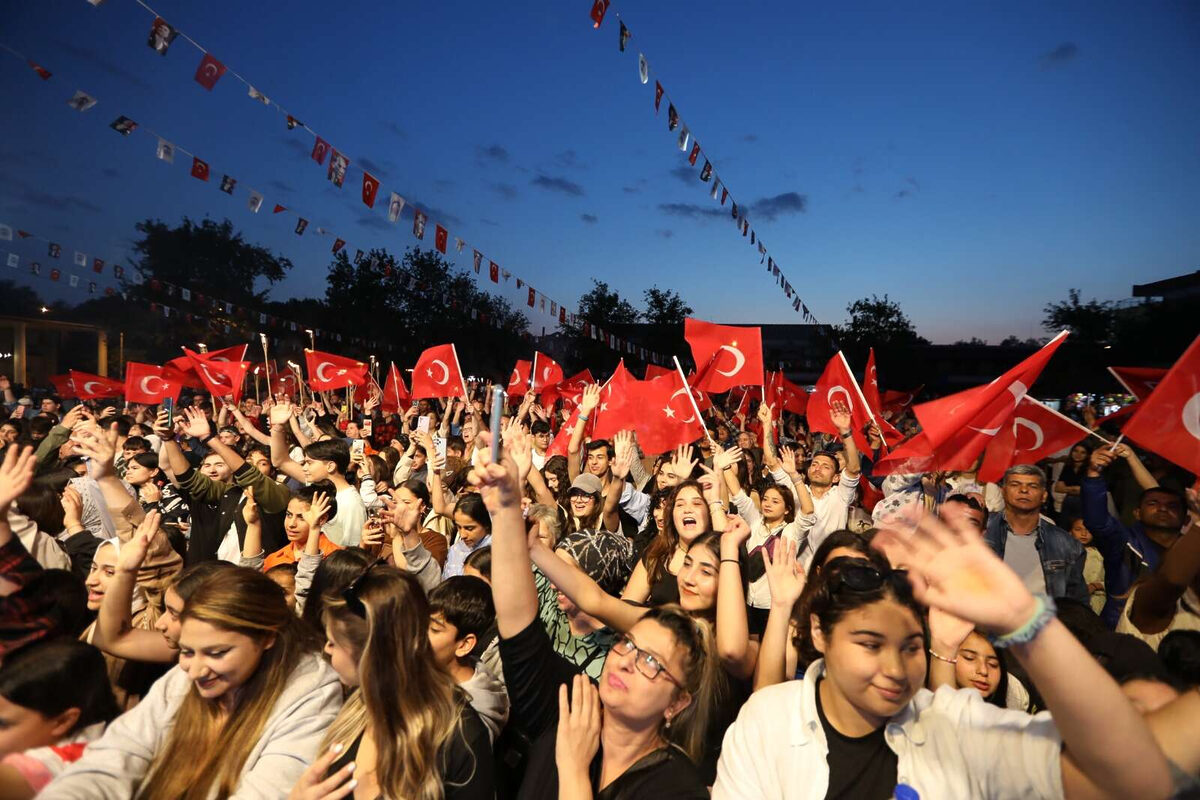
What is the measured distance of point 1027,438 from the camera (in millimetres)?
6207

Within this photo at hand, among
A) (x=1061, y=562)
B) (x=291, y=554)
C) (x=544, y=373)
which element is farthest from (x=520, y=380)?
(x=1061, y=562)

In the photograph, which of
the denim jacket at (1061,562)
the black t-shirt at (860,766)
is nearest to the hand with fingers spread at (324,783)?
the black t-shirt at (860,766)

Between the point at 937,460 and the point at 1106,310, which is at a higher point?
the point at 1106,310

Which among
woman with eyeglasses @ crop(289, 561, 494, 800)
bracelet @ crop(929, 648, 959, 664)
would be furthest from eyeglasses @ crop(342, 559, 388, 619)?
bracelet @ crop(929, 648, 959, 664)

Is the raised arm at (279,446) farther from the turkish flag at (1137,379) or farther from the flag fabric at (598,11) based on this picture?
the turkish flag at (1137,379)

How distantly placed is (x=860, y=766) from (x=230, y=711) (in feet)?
7.46

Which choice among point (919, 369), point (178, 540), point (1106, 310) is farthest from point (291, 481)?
point (1106, 310)

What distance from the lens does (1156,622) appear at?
377 centimetres

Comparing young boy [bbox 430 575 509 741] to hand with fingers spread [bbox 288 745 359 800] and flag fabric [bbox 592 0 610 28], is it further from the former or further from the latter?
flag fabric [bbox 592 0 610 28]

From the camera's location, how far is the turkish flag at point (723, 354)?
972 centimetres

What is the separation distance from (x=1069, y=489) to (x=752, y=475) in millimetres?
4013

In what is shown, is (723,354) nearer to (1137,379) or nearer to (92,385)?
(1137,379)

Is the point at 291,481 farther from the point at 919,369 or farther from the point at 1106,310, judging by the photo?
the point at 1106,310

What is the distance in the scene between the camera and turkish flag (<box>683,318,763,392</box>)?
9.72 m
